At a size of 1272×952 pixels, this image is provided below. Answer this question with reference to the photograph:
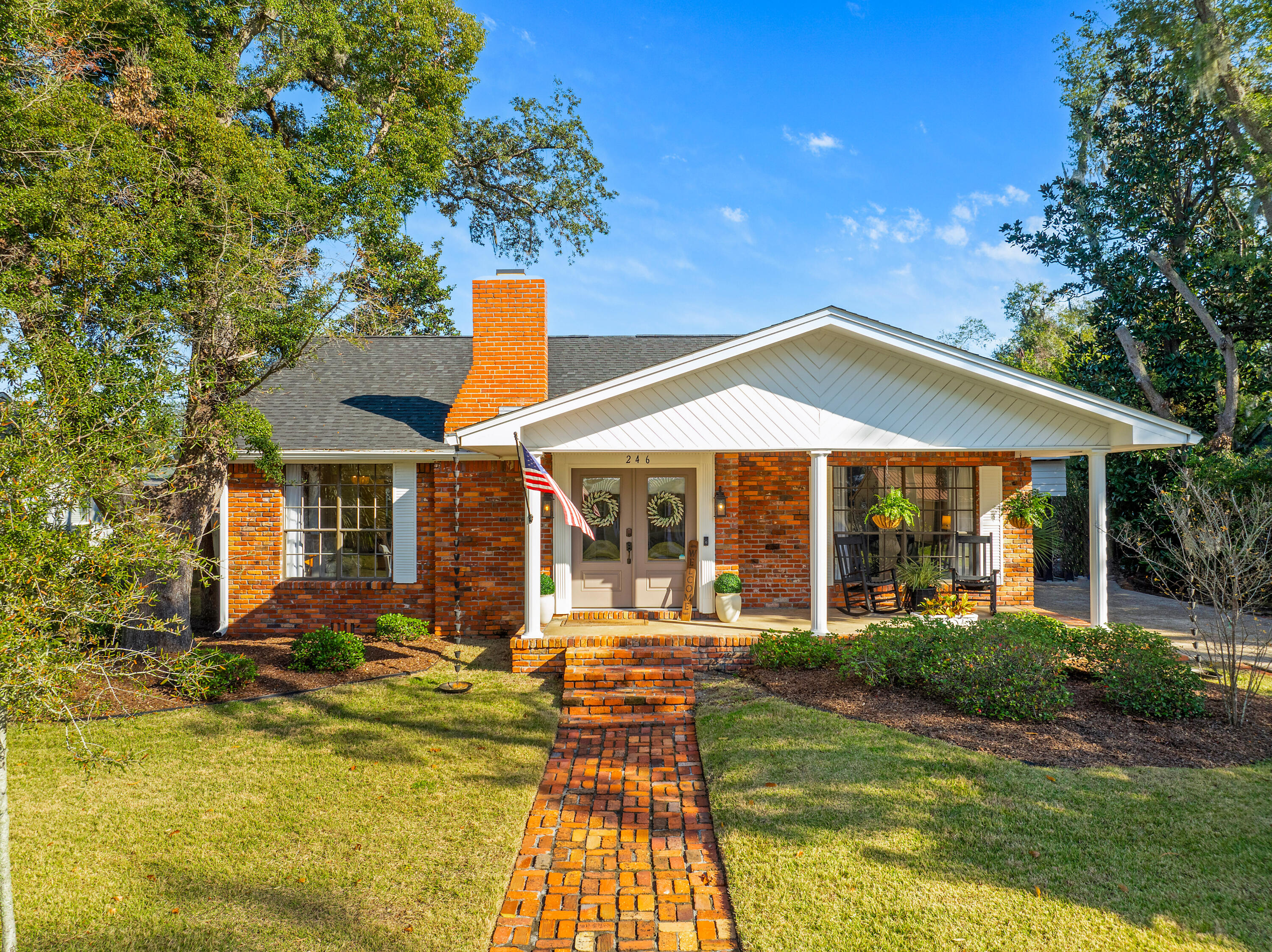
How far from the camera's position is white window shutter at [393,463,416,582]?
1053 cm

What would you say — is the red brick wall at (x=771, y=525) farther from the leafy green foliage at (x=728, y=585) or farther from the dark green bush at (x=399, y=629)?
the dark green bush at (x=399, y=629)

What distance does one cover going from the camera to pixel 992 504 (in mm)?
11000

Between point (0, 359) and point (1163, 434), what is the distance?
11.0 meters

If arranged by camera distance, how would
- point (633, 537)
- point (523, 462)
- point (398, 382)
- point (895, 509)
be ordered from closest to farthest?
point (523, 462) < point (895, 509) < point (633, 537) < point (398, 382)

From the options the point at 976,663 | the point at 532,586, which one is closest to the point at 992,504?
the point at 976,663

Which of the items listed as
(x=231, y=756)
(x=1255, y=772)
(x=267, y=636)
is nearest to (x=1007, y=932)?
(x=1255, y=772)

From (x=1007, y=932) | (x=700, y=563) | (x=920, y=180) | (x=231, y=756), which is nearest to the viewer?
(x=1007, y=932)

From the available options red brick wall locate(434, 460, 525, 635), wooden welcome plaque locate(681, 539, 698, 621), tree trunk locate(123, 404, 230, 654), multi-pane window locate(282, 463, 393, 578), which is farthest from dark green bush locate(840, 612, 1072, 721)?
tree trunk locate(123, 404, 230, 654)

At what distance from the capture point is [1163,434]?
8117 millimetres

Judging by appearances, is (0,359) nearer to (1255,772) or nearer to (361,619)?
(361,619)

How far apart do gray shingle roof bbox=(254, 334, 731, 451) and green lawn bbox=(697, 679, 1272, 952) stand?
256 inches

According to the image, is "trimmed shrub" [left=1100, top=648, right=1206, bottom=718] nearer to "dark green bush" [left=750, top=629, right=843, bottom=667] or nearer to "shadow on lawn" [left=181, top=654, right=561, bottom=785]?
"dark green bush" [left=750, top=629, right=843, bottom=667]

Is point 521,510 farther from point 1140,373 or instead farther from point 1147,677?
point 1140,373

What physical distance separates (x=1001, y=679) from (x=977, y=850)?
2.53 metres
